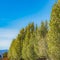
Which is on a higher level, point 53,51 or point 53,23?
point 53,23

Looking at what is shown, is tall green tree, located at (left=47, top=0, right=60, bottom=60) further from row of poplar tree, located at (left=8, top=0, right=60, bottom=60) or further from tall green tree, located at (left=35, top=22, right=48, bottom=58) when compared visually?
tall green tree, located at (left=35, top=22, right=48, bottom=58)

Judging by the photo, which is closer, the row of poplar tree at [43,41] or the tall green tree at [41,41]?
the row of poplar tree at [43,41]

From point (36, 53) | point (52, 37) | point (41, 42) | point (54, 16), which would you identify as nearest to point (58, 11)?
point (54, 16)

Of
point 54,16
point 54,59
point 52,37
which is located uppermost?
point 54,16

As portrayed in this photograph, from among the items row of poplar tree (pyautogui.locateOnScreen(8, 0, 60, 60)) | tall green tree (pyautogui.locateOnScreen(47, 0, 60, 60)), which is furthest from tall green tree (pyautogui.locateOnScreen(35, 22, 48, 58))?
tall green tree (pyautogui.locateOnScreen(47, 0, 60, 60))

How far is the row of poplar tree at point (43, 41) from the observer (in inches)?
1437

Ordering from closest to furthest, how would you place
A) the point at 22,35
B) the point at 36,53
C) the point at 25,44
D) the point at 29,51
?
1. the point at 36,53
2. the point at 29,51
3. the point at 25,44
4. the point at 22,35

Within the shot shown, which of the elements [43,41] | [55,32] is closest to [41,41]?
[43,41]

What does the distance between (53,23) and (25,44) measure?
26739 mm

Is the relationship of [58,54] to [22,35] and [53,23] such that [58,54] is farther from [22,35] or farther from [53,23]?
[22,35]

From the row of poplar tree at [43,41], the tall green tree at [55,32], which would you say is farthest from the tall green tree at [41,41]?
the tall green tree at [55,32]

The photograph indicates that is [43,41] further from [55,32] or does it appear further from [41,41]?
[55,32]

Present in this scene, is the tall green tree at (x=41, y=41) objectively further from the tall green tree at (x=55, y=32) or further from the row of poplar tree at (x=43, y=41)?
the tall green tree at (x=55, y=32)

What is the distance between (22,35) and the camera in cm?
7388
